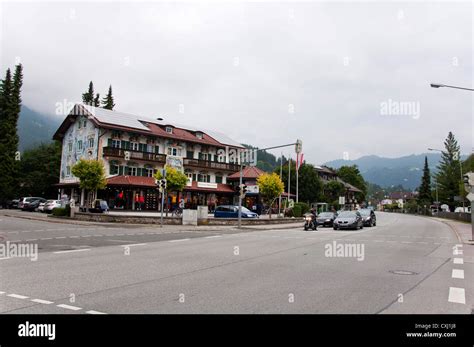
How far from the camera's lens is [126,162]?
168 feet

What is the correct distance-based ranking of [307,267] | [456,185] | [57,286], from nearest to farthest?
→ [57,286] → [307,267] → [456,185]

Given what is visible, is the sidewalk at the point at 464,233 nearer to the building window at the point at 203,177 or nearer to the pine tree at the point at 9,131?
the building window at the point at 203,177

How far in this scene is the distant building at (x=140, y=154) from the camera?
49594 mm

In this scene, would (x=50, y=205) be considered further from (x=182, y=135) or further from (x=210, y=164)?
(x=210, y=164)

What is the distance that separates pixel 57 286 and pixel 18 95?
66.2m

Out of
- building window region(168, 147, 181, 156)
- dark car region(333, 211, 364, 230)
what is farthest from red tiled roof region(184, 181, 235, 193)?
dark car region(333, 211, 364, 230)

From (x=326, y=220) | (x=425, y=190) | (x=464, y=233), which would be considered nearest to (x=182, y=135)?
(x=326, y=220)

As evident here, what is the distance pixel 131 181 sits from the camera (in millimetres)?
48781

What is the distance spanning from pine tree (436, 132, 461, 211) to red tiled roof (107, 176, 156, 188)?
4882 cm

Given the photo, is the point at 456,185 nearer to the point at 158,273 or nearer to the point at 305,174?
the point at 305,174

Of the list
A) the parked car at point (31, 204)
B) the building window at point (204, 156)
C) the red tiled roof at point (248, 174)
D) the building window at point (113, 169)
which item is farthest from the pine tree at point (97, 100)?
the red tiled roof at point (248, 174)

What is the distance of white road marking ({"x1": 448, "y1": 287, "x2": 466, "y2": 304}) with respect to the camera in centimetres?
721
